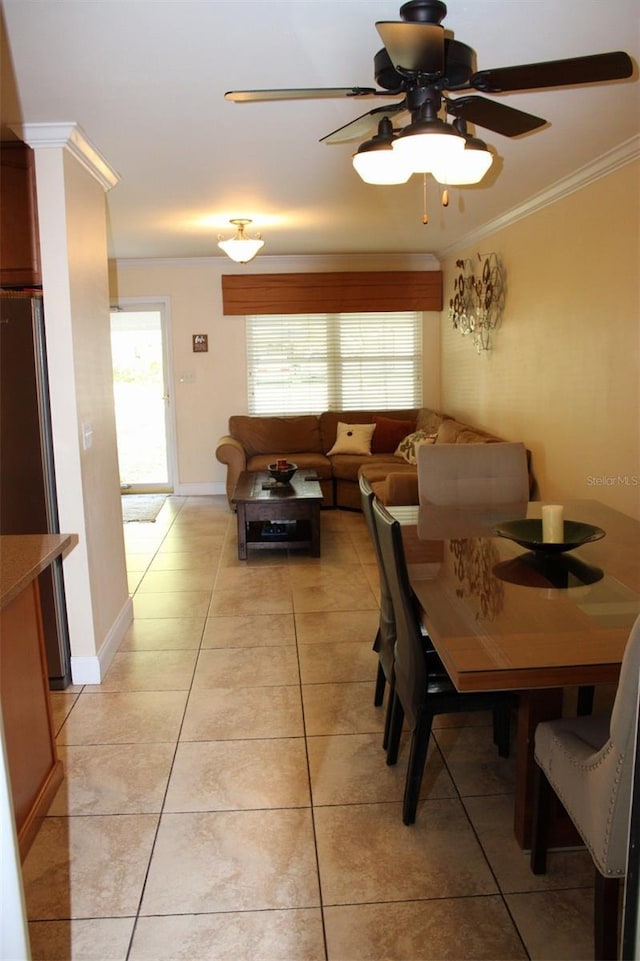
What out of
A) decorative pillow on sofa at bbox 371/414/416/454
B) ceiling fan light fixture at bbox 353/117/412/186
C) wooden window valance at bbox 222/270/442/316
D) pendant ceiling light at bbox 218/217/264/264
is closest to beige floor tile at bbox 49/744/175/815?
ceiling fan light fixture at bbox 353/117/412/186

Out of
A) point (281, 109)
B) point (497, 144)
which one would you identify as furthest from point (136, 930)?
point (497, 144)

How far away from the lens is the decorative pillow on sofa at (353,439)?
711 centimetres

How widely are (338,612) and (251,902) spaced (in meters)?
2.22

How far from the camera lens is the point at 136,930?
6.23 ft

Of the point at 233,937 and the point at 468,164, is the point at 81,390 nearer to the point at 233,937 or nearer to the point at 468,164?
the point at 468,164

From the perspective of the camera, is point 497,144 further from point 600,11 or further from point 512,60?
point 600,11

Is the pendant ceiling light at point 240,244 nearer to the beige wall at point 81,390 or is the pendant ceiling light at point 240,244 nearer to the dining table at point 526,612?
the beige wall at point 81,390

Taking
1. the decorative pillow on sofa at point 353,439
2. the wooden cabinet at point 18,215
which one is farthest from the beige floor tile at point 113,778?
the decorative pillow on sofa at point 353,439

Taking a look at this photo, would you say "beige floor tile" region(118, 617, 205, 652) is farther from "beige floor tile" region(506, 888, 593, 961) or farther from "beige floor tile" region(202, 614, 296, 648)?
"beige floor tile" region(506, 888, 593, 961)

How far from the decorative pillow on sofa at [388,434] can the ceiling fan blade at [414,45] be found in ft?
17.6

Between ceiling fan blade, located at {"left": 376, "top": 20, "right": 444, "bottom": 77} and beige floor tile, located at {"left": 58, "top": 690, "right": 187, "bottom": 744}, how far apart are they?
243 centimetres

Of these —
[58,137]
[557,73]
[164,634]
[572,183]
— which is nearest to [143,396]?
[164,634]

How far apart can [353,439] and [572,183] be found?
11.5ft

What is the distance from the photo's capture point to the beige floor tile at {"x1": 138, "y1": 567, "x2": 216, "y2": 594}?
4.67 meters
